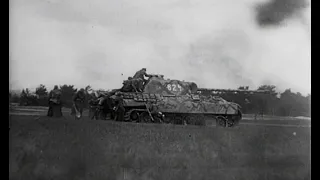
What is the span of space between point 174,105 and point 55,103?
244 centimetres

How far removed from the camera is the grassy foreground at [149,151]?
4.78m

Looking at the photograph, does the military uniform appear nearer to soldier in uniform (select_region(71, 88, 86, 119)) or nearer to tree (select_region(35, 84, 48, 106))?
soldier in uniform (select_region(71, 88, 86, 119))

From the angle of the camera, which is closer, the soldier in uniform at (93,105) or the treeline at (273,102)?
the soldier in uniform at (93,105)

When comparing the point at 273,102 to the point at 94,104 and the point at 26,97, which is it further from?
the point at 26,97

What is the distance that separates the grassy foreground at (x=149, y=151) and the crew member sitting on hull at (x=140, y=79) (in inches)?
32.7

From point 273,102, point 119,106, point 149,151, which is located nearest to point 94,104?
point 119,106

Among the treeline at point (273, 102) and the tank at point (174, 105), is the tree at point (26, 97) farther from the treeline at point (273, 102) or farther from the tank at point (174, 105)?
the treeline at point (273, 102)

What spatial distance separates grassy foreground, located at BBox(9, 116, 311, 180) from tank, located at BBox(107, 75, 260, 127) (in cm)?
60

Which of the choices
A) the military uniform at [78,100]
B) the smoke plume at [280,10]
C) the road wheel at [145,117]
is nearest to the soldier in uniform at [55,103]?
the military uniform at [78,100]

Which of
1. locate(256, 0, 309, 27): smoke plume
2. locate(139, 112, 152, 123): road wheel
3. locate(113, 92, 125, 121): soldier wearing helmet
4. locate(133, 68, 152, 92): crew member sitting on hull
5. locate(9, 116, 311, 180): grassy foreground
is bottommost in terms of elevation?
locate(9, 116, 311, 180): grassy foreground

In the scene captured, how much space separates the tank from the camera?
584 cm

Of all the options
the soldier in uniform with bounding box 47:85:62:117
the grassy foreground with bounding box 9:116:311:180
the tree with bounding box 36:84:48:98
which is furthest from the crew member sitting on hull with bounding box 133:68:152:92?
the tree with bounding box 36:84:48:98

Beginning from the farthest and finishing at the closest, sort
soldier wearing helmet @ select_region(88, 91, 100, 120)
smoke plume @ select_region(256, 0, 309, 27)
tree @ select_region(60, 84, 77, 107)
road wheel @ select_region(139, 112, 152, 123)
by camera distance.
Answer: road wheel @ select_region(139, 112, 152, 123), smoke plume @ select_region(256, 0, 309, 27), soldier wearing helmet @ select_region(88, 91, 100, 120), tree @ select_region(60, 84, 77, 107)
